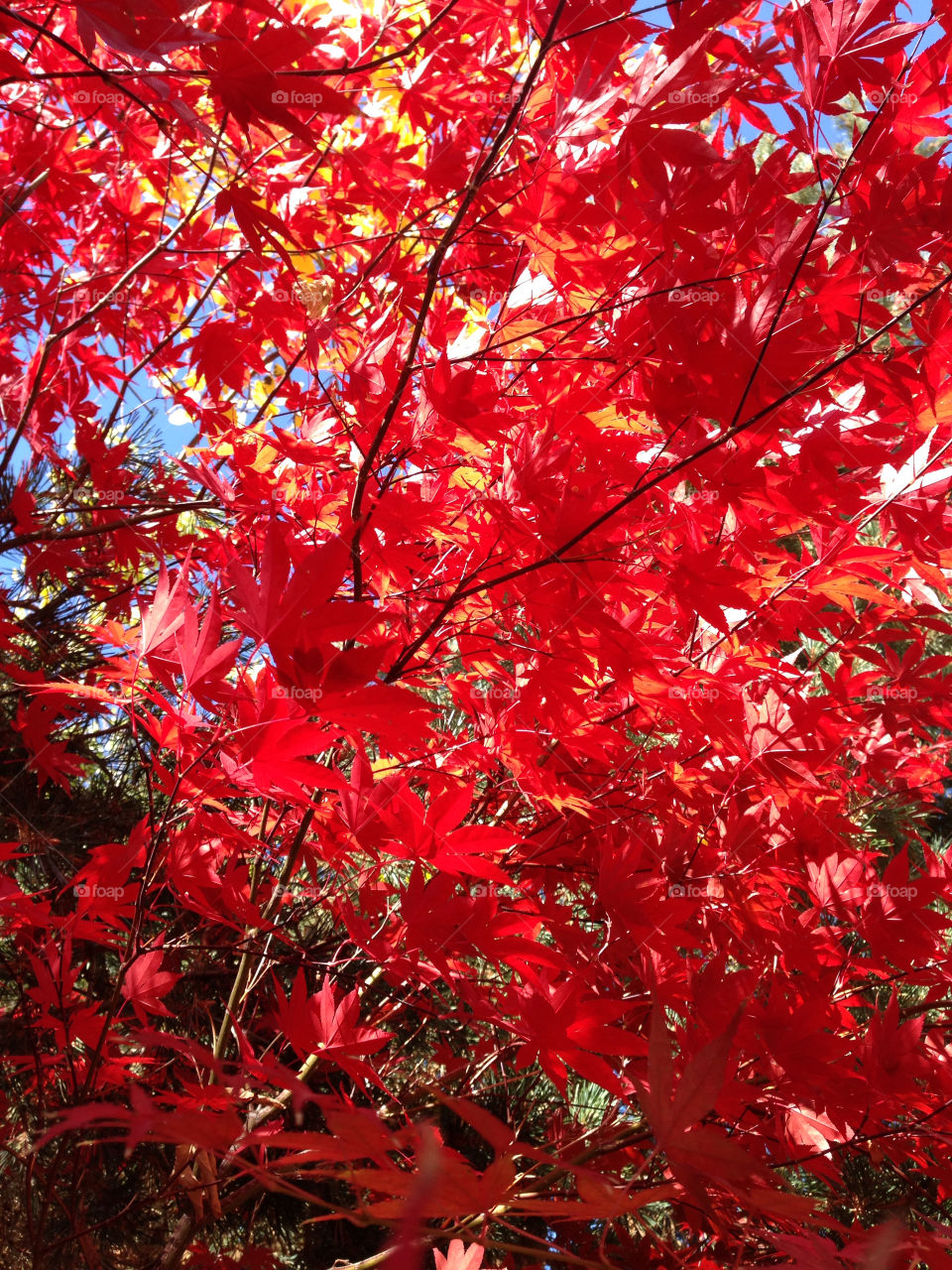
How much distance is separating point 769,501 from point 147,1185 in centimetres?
145

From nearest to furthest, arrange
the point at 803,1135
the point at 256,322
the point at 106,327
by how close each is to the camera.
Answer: the point at 803,1135 < the point at 256,322 < the point at 106,327

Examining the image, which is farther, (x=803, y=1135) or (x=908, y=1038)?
(x=803, y=1135)

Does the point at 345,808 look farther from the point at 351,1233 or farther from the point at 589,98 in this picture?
the point at 351,1233

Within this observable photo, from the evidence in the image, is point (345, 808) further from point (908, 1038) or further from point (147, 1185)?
point (147, 1185)

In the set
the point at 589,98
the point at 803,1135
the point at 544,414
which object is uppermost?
the point at 589,98

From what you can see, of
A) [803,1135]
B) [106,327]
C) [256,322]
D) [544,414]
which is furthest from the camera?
[106,327]

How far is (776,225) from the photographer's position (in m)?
0.77

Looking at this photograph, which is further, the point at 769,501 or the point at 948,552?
the point at 948,552

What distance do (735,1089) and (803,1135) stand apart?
14.6 inches

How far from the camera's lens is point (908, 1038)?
0.84 m

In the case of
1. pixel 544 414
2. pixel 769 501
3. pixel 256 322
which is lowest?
pixel 769 501

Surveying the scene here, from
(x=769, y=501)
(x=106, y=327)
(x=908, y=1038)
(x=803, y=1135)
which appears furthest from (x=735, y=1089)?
(x=106, y=327)

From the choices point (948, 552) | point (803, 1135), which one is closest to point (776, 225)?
point (948, 552)

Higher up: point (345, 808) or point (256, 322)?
point (256, 322)
